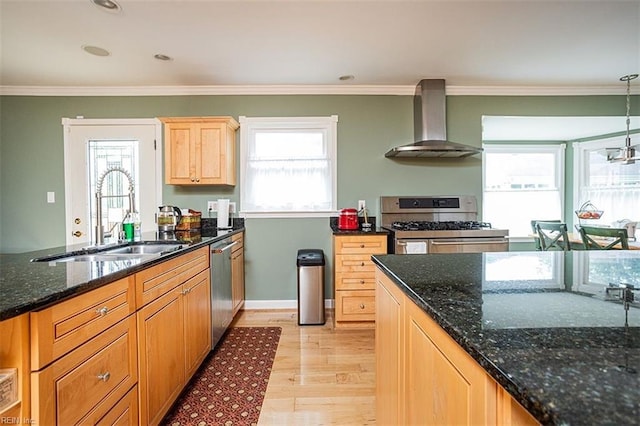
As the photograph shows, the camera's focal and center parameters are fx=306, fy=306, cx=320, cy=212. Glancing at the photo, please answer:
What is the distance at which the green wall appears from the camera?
11.0 ft

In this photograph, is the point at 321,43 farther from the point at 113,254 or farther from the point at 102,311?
the point at 102,311

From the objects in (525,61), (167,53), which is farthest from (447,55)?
(167,53)

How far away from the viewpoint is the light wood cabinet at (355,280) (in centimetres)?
289

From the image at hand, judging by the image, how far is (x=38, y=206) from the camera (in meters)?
3.38

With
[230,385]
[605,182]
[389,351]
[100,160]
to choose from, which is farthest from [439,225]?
[100,160]

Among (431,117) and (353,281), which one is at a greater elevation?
(431,117)

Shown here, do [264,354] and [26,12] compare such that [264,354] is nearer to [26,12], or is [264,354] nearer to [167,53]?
[167,53]

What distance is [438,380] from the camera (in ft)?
2.50

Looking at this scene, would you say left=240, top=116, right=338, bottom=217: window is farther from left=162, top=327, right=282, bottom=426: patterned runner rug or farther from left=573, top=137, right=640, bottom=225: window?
left=573, top=137, right=640, bottom=225: window

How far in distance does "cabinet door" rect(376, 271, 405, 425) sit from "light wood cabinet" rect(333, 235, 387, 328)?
4.86 feet

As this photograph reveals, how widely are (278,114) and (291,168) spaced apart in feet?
2.04

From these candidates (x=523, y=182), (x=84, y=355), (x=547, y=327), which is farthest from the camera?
(x=523, y=182)

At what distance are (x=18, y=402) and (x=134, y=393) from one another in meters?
0.55

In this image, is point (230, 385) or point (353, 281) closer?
point (230, 385)
